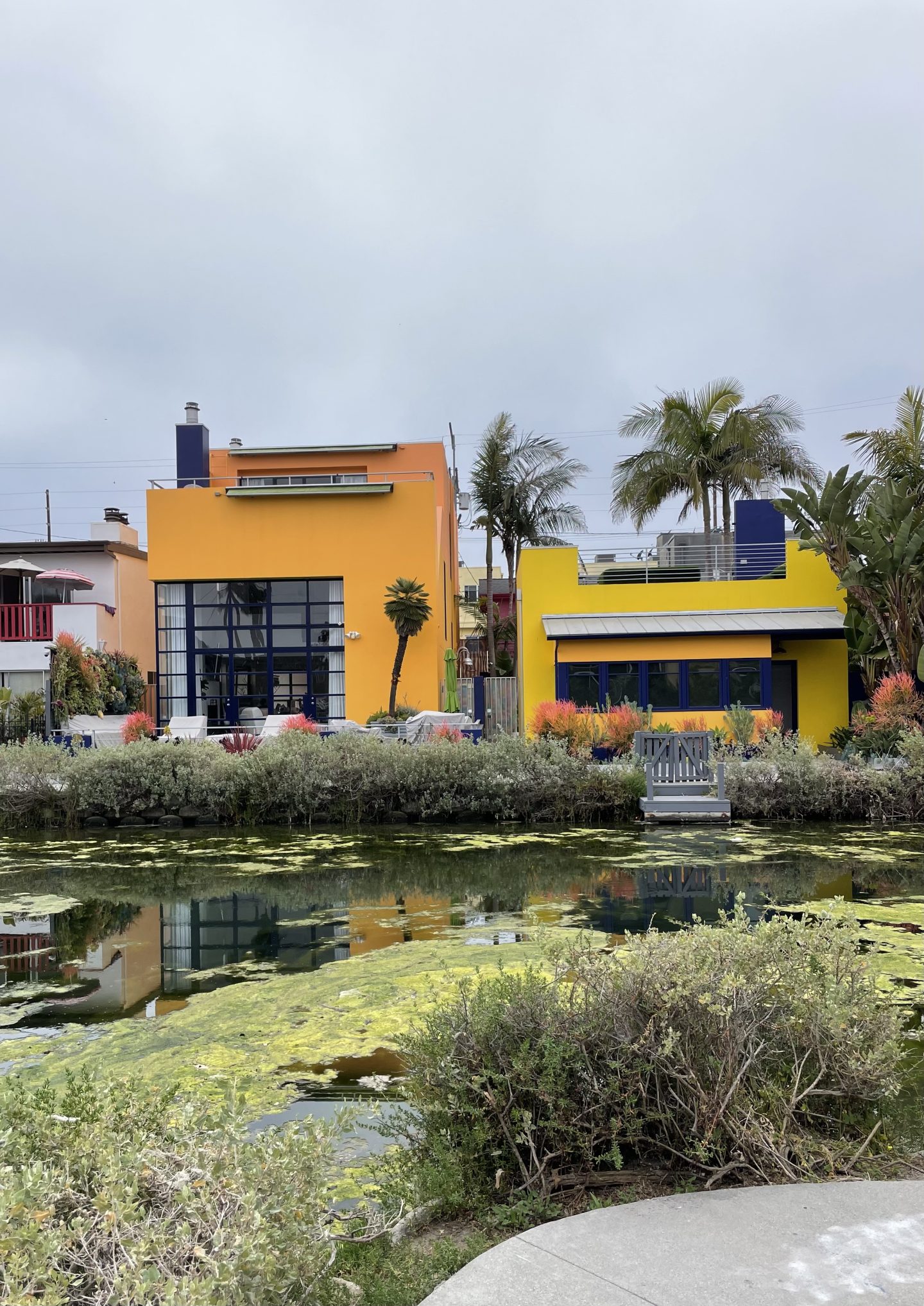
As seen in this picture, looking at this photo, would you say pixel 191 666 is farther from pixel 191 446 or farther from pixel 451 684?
pixel 191 446

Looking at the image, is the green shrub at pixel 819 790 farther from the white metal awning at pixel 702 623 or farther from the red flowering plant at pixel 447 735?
the white metal awning at pixel 702 623

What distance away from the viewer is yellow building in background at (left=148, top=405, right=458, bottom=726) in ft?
82.2

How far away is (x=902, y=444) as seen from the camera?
21.7 meters

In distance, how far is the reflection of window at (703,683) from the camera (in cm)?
2156

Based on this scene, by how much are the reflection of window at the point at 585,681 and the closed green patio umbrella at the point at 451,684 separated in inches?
149

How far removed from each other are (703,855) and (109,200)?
617 inches

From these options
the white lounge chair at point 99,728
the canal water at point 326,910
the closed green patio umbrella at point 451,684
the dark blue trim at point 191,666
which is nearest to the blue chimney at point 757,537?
the closed green patio umbrella at point 451,684

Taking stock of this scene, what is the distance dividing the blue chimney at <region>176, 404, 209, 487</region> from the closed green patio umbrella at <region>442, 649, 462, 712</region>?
1079 centimetres

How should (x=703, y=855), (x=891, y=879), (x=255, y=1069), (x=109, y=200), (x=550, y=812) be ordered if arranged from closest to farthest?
(x=255, y=1069) < (x=891, y=879) < (x=703, y=855) < (x=550, y=812) < (x=109, y=200)

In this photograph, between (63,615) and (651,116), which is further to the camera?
(63,615)

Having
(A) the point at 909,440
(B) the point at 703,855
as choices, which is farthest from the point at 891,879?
(A) the point at 909,440

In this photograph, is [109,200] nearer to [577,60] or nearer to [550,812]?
[577,60]

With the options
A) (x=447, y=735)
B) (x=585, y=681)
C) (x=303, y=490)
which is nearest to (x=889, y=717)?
(x=585, y=681)

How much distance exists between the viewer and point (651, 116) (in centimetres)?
1412
